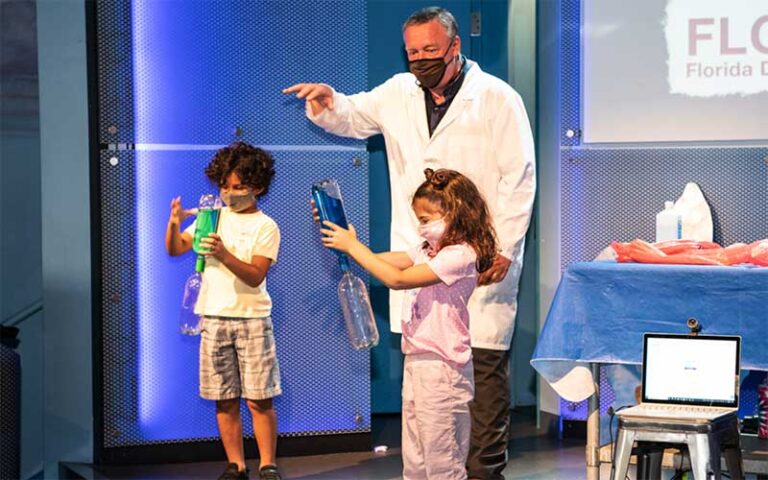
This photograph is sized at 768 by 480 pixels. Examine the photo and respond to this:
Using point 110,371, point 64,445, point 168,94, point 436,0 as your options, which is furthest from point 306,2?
point 64,445

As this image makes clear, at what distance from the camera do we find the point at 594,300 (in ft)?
14.9

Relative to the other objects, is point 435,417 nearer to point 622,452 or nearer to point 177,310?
point 622,452

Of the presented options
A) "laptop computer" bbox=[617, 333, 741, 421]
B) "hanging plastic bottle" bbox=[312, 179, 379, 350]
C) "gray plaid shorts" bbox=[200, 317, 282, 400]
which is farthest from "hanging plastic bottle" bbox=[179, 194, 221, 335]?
"laptop computer" bbox=[617, 333, 741, 421]

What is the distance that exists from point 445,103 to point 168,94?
134 cm

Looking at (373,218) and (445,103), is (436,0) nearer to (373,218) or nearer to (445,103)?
(373,218)

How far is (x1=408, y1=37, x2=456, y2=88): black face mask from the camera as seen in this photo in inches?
187

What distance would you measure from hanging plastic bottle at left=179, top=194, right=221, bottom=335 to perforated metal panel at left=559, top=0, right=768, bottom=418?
5.90ft

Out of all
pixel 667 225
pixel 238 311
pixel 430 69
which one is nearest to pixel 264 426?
pixel 238 311

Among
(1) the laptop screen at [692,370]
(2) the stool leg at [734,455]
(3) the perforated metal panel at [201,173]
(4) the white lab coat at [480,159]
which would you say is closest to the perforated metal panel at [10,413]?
(3) the perforated metal panel at [201,173]

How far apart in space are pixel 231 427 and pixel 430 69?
5.49 ft

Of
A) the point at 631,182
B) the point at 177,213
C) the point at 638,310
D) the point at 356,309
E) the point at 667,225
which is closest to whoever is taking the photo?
the point at 638,310

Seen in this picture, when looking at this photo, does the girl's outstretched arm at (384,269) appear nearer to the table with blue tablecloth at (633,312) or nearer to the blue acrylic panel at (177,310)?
the table with blue tablecloth at (633,312)

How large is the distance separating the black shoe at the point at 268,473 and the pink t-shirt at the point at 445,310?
1.28 m

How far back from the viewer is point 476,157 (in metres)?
4.84
